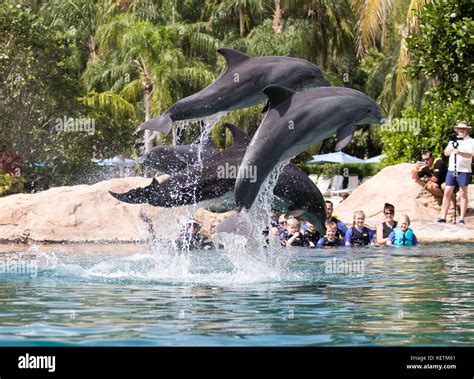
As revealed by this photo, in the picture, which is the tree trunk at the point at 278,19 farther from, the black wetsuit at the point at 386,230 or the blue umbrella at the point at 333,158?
the black wetsuit at the point at 386,230

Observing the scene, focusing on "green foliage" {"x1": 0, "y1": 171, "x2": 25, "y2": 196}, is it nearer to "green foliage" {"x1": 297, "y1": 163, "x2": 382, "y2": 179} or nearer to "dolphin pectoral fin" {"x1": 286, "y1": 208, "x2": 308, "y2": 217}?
"dolphin pectoral fin" {"x1": 286, "y1": 208, "x2": 308, "y2": 217}

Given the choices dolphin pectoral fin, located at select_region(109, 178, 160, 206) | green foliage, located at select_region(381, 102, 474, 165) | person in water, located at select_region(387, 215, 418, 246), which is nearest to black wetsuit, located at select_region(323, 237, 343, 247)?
person in water, located at select_region(387, 215, 418, 246)

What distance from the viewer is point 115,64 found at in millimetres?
40875

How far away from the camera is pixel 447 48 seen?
19391 mm

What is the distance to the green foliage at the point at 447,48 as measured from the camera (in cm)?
1923

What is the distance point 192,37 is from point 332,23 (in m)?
5.30

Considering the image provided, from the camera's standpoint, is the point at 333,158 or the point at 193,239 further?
the point at 333,158

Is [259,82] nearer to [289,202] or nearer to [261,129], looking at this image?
[261,129]

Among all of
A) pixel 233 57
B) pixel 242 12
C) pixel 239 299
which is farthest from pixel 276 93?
pixel 242 12

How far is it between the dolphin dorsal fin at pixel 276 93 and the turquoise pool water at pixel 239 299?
70.7 inches

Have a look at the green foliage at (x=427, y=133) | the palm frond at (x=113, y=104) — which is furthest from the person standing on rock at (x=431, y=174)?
the palm frond at (x=113, y=104)

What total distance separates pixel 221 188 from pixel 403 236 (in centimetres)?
523

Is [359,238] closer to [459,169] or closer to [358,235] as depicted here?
[358,235]
